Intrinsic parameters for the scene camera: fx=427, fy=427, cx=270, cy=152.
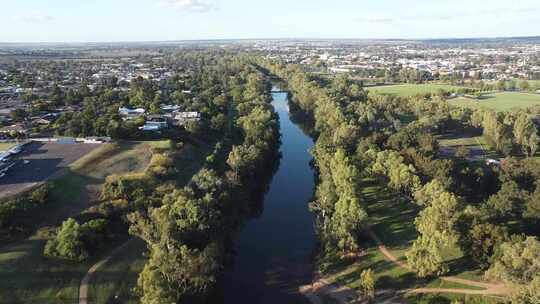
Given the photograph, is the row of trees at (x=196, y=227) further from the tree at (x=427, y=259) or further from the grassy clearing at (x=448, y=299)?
the tree at (x=427, y=259)

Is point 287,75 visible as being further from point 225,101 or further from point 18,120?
point 18,120

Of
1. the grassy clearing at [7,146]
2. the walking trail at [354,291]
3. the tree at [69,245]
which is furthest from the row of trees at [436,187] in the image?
the grassy clearing at [7,146]

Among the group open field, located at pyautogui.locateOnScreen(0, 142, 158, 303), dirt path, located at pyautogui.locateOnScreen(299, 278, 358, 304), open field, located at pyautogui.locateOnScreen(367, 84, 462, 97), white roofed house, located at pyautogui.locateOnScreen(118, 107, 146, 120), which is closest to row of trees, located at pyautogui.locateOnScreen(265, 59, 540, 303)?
dirt path, located at pyautogui.locateOnScreen(299, 278, 358, 304)

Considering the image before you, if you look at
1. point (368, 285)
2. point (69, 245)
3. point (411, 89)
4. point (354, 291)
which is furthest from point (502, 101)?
point (69, 245)

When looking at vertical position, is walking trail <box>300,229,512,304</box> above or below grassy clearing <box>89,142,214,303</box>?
below

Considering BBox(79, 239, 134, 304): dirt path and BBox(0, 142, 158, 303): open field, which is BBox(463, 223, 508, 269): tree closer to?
BBox(79, 239, 134, 304): dirt path

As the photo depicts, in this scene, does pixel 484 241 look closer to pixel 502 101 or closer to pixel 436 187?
pixel 436 187
